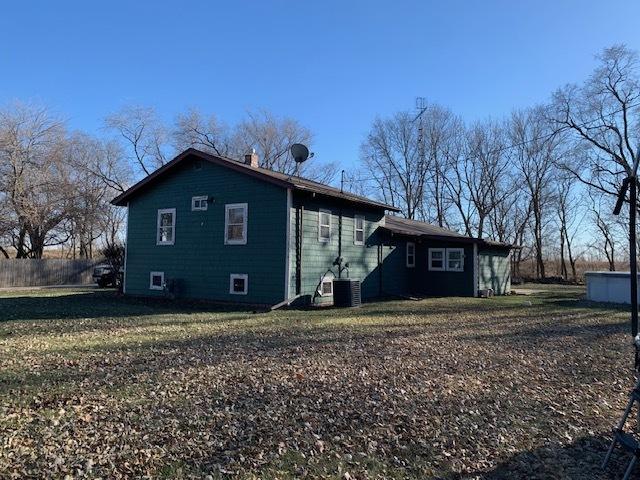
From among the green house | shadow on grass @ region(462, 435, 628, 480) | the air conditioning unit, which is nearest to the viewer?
shadow on grass @ region(462, 435, 628, 480)

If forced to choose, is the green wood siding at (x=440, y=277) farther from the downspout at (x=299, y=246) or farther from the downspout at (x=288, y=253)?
the downspout at (x=288, y=253)

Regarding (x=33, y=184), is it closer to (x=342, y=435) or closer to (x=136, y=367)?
(x=136, y=367)

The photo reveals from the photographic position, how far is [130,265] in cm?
1844

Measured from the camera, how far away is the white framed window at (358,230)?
60.5 ft

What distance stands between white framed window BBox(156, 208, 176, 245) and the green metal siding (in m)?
13.5

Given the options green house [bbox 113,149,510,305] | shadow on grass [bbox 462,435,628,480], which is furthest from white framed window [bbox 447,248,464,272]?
shadow on grass [bbox 462,435,628,480]

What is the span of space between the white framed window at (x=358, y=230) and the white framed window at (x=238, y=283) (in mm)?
4674

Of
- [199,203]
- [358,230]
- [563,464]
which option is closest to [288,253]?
[199,203]

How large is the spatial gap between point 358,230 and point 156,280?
750 cm

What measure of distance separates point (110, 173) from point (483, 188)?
3163cm

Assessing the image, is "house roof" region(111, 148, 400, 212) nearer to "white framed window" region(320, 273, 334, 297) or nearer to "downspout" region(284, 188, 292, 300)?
"downspout" region(284, 188, 292, 300)

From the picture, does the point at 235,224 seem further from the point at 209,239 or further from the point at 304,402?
the point at 304,402

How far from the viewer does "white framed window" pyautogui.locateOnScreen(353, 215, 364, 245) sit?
1844cm

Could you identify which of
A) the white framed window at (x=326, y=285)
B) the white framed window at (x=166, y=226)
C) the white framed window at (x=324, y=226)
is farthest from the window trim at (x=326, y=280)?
the white framed window at (x=166, y=226)
